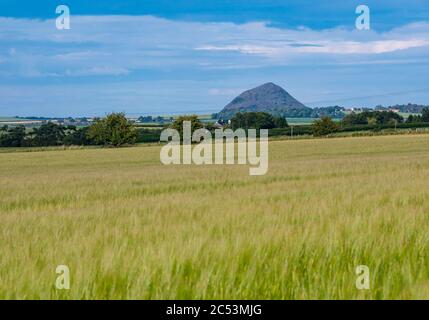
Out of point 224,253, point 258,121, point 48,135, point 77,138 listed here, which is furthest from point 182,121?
point 224,253

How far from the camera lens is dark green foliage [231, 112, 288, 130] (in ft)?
384

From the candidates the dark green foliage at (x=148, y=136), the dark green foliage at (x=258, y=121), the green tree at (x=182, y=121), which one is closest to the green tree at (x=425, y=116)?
the dark green foliage at (x=258, y=121)

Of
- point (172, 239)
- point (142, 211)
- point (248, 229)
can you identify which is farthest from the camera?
point (142, 211)

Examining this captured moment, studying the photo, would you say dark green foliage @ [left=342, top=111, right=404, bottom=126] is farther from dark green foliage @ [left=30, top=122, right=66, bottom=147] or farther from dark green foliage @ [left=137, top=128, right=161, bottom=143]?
dark green foliage @ [left=30, top=122, right=66, bottom=147]

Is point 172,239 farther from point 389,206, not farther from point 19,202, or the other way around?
point 19,202

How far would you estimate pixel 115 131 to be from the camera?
8756 cm

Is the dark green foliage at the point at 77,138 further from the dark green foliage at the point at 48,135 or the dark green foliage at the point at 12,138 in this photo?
the dark green foliage at the point at 12,138

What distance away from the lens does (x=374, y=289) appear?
4199 millimetres

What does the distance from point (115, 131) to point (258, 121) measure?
3698 centimetres

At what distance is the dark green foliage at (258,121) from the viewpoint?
Result: 384ft

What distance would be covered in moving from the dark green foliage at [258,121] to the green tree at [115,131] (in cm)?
3285

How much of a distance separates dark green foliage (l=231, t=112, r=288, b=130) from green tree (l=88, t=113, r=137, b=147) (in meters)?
32.8
